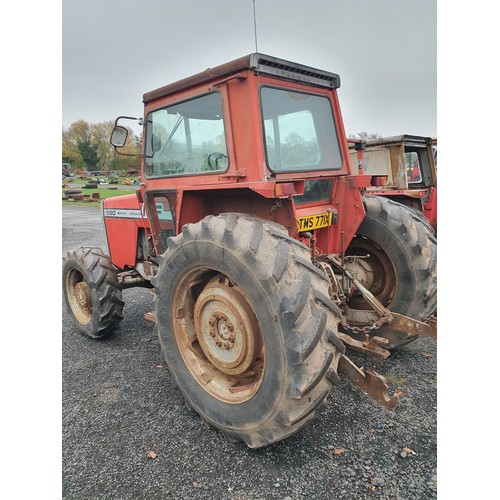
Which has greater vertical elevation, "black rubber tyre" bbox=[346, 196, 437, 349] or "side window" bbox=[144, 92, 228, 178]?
"side window" bbox=[144, 92, 228, 178]

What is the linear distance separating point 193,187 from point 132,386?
1.75m

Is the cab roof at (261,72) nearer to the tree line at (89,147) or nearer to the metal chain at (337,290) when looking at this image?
the metal chain at (337,290)

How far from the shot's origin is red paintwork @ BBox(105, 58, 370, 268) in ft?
8.45

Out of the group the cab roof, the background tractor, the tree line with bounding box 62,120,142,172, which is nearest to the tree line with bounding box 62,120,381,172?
the tree line with bounding box 62,120,142,172

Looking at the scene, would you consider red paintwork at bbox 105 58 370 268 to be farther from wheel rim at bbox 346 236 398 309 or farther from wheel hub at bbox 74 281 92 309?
wheel hub at bbox 74 281 92 309

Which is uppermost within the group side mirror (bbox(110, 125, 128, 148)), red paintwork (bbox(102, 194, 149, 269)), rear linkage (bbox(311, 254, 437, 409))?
side mirror (bbox(110, 125, 128, 148))

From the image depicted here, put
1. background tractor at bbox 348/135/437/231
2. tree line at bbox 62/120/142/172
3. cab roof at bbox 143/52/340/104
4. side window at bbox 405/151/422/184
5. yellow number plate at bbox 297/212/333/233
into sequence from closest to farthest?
1. cab roof at bbox 143/52/340/104
2. yellow number plate at bbox 297/212/333/233
3. background tractor at bbox 348/135/437/231
4. side window at bbox 405/151/422/184
5. tree line at bbox 62/120/142/172

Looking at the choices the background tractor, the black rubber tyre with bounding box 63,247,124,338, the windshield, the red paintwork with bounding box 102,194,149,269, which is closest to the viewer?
the windshield

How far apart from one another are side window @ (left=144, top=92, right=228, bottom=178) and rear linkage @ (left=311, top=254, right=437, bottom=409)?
1.10 meters

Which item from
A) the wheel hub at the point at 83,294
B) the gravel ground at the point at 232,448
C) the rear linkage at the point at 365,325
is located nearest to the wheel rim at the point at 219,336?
the gravel ground at the point at 232,448

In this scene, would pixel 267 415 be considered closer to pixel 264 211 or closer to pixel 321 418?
pixel 321 418

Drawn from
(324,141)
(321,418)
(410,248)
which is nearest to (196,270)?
(321,418)

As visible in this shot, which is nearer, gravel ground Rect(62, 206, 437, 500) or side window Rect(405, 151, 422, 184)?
gravel ground Rect(62, 206, 437, 500)

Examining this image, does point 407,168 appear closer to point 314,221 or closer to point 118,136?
point 314,221
